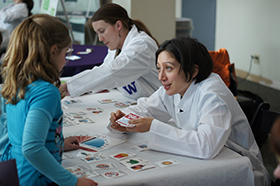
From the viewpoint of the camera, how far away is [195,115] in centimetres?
153

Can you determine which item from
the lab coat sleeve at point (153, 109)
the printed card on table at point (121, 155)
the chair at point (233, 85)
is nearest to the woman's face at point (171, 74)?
the lab coat sleeve at point (153, 109)

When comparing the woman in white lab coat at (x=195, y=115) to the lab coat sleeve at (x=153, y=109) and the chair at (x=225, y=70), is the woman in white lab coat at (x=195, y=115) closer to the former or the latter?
the lab coat sleeve at (x=153, y=109)

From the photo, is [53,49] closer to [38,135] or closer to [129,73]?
[38,135]

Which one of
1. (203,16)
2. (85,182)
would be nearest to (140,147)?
(85,182)

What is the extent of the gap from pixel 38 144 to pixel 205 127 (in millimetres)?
691

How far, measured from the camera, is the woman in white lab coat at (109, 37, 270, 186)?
4.45ft

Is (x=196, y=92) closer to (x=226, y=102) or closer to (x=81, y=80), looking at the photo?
(x=226, y=102)

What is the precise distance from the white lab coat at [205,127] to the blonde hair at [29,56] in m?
0.56

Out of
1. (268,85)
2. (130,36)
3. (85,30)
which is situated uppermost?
(130,36)

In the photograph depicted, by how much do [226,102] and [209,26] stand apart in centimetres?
564

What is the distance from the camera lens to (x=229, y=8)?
604 cm

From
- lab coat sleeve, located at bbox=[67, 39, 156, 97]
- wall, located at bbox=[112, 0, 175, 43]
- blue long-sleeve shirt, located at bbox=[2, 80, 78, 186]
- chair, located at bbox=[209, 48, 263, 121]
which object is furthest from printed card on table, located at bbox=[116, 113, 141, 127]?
wall, located at bbox=[112, 0, 175, 43]

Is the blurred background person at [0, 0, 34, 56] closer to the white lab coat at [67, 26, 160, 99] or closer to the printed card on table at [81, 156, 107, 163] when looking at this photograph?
the white lab coat at [67, 26, 160, 99]

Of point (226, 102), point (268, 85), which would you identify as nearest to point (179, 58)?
point (226, 102)
